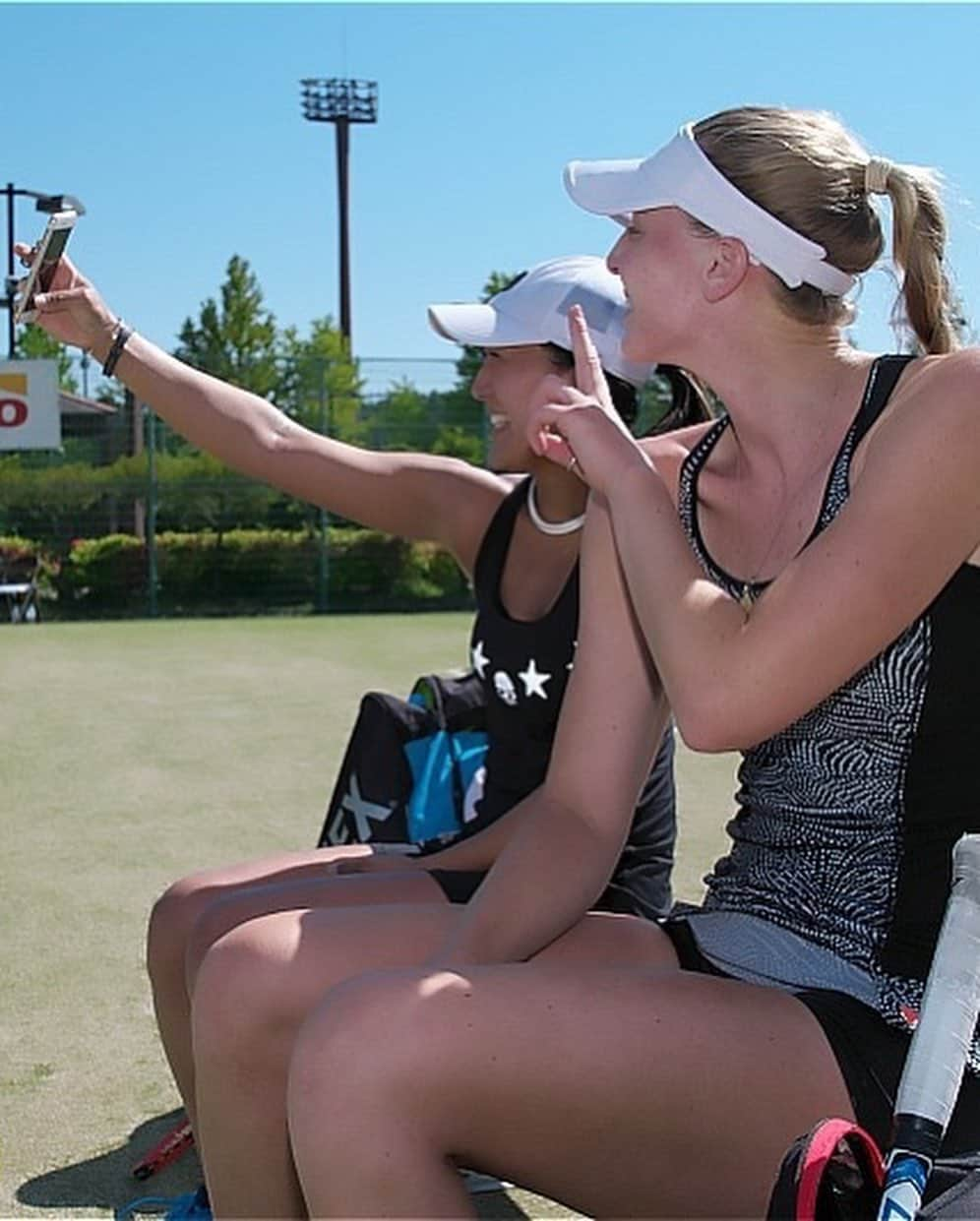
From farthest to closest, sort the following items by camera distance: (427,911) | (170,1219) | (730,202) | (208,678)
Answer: (208,678)
(170,1219)
(427,911)
(730,202)

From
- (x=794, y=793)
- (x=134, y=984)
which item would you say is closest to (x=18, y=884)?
(x=134, y=984)

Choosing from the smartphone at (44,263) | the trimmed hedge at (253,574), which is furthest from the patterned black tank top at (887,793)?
the trimmed hedge at (253,574)

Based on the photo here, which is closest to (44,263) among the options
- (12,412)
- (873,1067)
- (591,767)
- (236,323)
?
(591,767)

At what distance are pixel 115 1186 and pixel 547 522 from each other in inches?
53.8

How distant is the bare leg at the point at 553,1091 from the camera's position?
1.79 metres

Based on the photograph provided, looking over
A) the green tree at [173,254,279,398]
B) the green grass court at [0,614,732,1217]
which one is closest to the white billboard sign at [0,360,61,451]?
the green grass court at [0,614,732,1217]

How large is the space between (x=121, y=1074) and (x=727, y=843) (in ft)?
8.86

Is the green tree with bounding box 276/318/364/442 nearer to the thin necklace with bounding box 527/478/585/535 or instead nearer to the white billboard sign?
the white billboard sign

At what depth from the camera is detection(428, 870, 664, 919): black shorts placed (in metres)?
2.72

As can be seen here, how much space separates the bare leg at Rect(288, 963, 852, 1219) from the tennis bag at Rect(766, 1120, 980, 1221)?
0.70 feet

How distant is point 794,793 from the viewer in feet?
7.11

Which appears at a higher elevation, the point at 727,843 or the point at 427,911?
the point at 427,911

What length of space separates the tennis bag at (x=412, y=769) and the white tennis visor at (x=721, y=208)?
5.58 ft

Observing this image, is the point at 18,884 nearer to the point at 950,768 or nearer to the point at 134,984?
the point at 134,984
